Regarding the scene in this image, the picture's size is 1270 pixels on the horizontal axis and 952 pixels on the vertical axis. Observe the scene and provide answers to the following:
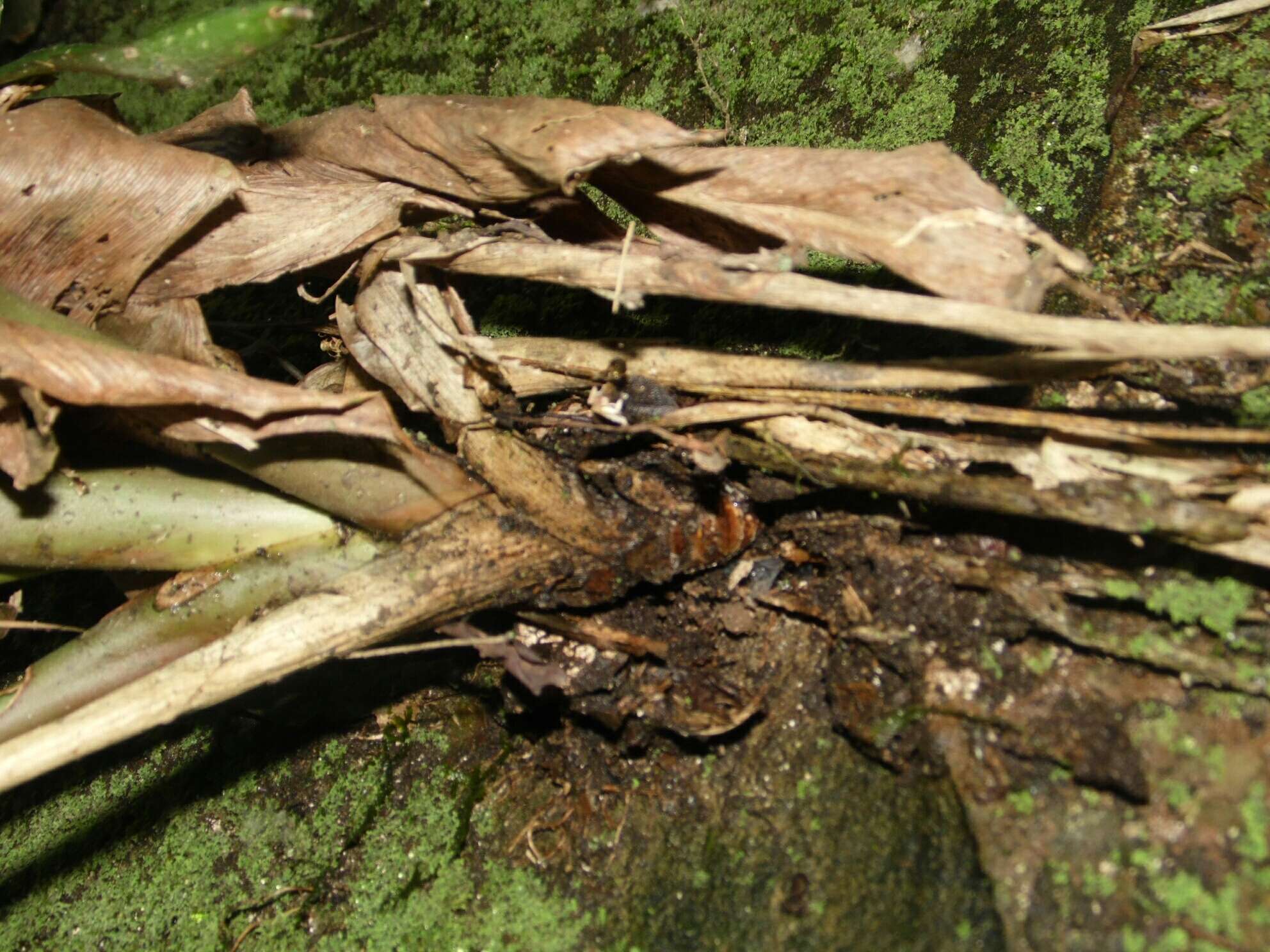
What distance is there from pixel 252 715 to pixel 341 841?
9.9 inches

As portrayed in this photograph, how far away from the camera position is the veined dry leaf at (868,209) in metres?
0.94

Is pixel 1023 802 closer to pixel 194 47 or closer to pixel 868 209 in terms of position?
pixel 868 209

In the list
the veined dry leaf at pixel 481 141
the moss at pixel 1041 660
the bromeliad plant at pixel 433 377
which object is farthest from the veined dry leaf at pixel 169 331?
the moss at pixel 1041 660

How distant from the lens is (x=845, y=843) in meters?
1.05

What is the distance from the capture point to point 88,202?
112 centimetres

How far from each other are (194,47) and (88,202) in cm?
27

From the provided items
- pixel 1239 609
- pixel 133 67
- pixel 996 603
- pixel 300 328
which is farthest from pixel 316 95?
pixel 1239 609

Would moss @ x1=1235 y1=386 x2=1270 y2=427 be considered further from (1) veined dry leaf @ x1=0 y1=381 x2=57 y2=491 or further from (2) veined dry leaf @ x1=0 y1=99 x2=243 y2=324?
(1) veined dry leaf @ x1=0 y1=381 x2=57 y2=491

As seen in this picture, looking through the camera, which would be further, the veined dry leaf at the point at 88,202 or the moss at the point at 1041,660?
the veined dry leaf at the point at 88,202

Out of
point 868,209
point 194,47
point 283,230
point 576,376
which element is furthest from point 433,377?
point 868,209

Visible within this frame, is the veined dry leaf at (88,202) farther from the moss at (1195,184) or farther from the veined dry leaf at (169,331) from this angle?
the moss at (1195,184)

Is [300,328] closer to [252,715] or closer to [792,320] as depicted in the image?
[252,715]

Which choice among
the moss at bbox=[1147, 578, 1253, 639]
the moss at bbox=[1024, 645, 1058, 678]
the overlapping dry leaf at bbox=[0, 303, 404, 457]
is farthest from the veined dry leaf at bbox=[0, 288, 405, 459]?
the moss at bbox=[1147, 578, 1253, 639]

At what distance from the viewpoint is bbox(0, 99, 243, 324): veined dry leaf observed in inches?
43.3
